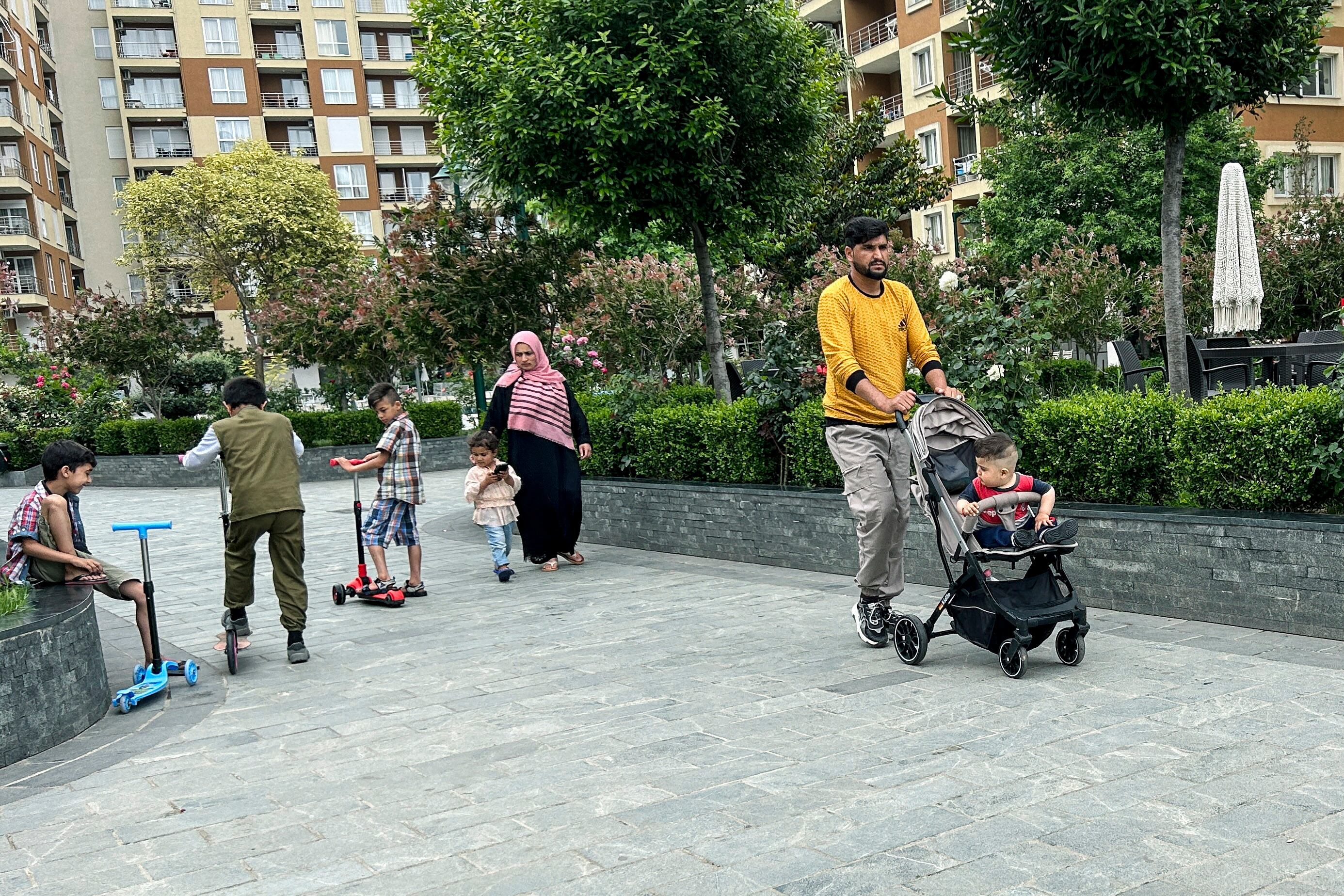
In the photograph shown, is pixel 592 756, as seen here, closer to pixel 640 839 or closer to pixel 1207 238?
pixel 640 839

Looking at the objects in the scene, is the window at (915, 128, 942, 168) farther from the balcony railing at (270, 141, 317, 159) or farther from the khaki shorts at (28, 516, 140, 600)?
the balcony railing at (270, 141, 317, 159)

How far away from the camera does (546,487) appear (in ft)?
34.4

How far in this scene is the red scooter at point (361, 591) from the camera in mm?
9297

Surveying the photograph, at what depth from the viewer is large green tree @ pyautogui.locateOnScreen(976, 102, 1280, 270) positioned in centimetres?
2742

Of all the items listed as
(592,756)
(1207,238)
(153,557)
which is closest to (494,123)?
(153,557)

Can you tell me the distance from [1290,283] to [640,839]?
66.5 ft

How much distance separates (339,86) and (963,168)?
42.5 metres

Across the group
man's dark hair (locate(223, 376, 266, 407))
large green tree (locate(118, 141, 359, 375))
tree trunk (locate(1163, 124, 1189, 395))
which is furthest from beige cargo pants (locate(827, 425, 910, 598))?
large green tree (locate(118, 141, 359, 375))

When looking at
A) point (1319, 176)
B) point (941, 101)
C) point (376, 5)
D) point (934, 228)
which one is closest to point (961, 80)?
point (934, 228)

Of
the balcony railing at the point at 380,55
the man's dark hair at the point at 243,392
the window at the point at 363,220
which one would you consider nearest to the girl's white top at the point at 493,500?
the man's dark hair at the point at 243,392

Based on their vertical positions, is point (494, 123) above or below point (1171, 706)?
above

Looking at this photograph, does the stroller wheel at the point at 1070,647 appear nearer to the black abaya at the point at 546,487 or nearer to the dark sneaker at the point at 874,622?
the dark sneaker at the point at 874,622

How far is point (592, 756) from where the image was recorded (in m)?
5.09

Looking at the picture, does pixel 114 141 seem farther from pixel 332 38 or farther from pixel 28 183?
pixel 28 183
